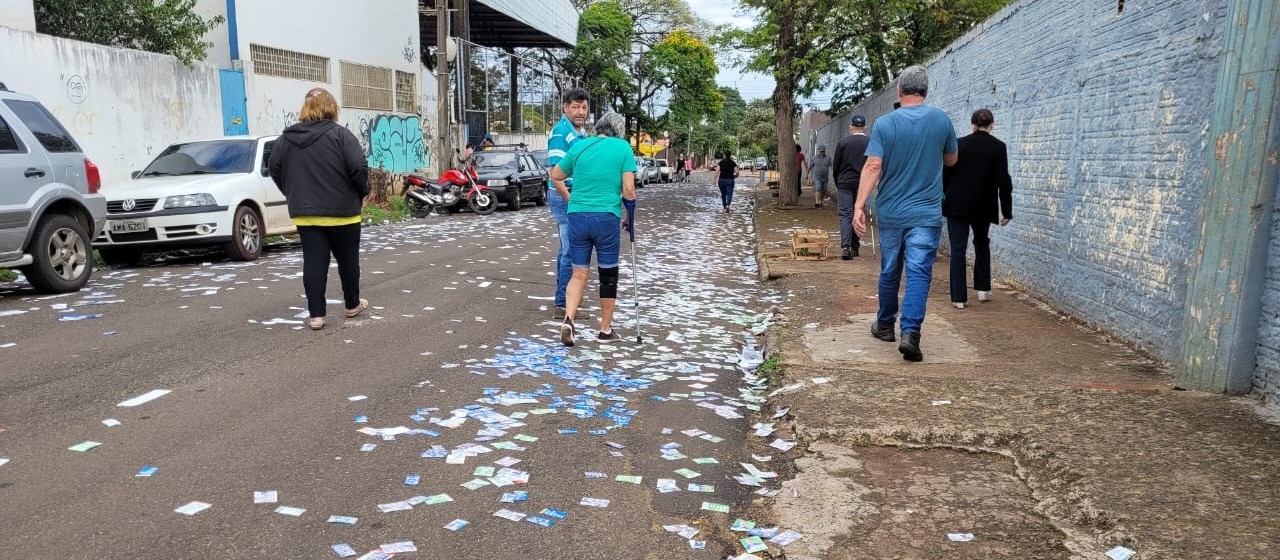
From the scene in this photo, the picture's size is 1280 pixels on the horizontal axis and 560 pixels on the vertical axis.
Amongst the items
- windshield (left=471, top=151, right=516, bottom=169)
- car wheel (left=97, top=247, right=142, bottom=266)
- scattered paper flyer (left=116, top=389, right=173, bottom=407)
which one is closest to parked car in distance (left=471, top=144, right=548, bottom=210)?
windshield (left=471, top=151, right=516, bottom=169)

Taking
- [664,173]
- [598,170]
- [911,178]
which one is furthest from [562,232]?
[664,173]

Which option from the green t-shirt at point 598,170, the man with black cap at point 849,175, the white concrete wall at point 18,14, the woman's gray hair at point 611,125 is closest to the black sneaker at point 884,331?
the green t-shirt at point 598,170

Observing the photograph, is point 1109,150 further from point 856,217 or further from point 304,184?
point 304,184

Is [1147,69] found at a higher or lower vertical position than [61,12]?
lower

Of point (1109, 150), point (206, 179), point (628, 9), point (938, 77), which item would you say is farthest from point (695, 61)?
point (1109, 150)

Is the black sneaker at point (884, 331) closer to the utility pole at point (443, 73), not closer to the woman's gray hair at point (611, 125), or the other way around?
the woman's gray hair at point (611, 125)

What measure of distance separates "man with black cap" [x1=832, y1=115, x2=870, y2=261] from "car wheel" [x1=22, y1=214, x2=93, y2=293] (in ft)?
28.8

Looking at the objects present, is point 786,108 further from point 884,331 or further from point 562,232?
point 884,331

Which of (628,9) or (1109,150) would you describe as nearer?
(1109,150)

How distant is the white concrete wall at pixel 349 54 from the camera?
754 inches

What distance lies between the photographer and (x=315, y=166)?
6.71 metres

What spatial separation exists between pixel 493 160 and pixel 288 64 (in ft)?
17.8

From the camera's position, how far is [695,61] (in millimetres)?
56656

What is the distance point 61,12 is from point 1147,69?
16.5m
